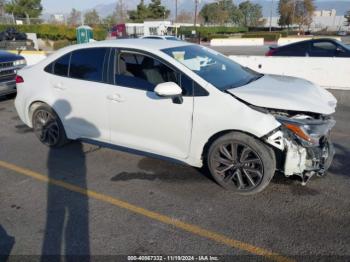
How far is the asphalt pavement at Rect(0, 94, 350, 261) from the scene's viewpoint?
300 cm

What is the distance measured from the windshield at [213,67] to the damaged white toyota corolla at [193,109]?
0.02m

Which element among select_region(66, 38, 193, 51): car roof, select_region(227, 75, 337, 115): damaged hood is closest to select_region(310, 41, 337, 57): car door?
select_region(227, 75, 337, 115): damaged hood

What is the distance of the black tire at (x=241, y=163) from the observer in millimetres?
3615

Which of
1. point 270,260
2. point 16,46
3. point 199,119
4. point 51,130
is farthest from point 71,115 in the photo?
point 16,46

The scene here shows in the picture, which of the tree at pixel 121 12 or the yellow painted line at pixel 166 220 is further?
the tree at pixel 121 12

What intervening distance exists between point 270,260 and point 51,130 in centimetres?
385

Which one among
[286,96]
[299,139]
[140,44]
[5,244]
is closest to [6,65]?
[140,44]

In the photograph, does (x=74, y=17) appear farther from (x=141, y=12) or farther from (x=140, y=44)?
(x=140, y=44)

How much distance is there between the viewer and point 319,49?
11.4m

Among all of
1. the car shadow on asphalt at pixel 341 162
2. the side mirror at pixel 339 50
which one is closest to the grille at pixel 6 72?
the car shadow on asphalt at pixel 341 162

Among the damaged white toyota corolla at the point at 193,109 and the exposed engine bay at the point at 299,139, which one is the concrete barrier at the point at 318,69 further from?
the exposed engine bay at the point at 299,139

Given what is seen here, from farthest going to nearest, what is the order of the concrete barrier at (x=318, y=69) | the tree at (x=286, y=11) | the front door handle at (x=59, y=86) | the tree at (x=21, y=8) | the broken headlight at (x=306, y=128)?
the tree at (x=286, y=11), the tree at (x=21, y=8), the concrete barrier at (x=318, y=69), the front door handle at (x=59, y=86), the broken headlight at (x=306, y=128)

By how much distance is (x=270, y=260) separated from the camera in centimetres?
282

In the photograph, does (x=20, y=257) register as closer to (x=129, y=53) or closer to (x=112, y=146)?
(x=112, y=146)
